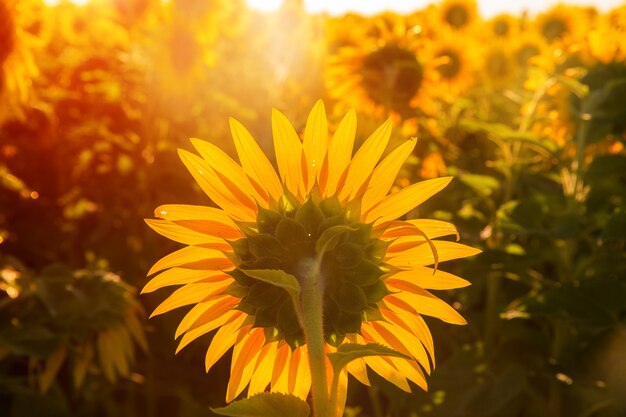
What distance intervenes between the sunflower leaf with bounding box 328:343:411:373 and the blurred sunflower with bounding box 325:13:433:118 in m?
2.29

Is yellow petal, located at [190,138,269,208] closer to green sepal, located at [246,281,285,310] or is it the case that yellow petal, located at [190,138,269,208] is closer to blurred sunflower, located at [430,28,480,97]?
green sepal, located at [246,281,285,310]

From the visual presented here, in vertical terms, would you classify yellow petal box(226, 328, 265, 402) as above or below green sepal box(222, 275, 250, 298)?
below

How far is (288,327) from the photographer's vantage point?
1.07 m

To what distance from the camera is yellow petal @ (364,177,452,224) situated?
1.13 meters

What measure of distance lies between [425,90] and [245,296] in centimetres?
241

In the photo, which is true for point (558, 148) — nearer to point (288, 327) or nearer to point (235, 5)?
point (288, 327)

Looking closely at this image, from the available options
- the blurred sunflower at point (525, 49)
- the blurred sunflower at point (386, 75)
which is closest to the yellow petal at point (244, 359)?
the blurred sunflower at point (386, 75)

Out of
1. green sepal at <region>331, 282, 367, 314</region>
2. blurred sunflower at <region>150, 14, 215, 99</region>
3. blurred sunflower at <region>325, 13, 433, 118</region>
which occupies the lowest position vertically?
green sepal at <region>331, 282, 367, 314</region>

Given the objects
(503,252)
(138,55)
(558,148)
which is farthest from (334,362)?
(138,55)

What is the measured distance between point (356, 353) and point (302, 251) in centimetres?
22

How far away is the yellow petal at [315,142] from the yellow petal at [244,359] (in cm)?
25

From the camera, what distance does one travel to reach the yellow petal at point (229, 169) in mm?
1136

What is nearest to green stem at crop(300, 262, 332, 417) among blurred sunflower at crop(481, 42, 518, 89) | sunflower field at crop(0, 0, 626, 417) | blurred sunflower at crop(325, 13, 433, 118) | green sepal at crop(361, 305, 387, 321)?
sunflower field at crop(0, 0, 626, 417)

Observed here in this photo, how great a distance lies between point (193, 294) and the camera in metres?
1.17
